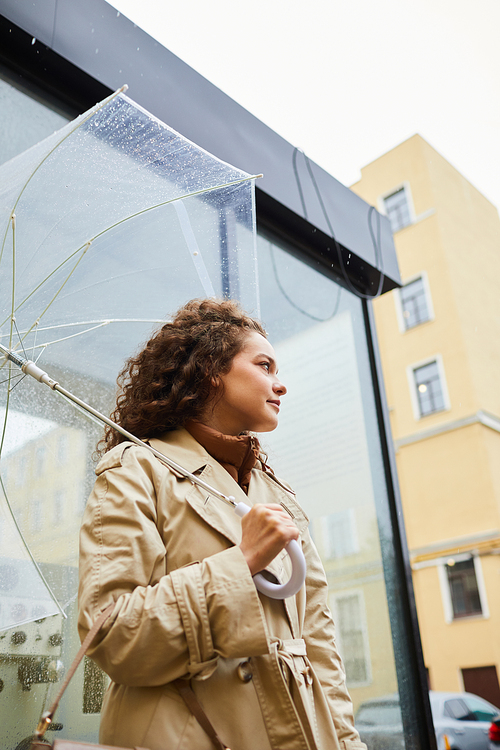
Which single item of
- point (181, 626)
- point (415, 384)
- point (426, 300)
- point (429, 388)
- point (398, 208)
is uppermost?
point (398, 208)

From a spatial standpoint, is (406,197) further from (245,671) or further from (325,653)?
(245,671)

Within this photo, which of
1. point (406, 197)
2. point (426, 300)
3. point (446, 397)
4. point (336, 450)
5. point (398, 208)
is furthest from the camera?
point (398, 208)

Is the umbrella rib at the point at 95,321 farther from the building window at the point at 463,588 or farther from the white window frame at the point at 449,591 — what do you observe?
the building window at the point at 463,588

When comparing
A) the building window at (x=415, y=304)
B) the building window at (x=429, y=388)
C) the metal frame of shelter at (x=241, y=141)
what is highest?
the building window at (x=415, y=304)

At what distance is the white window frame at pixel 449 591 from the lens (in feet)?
48.2

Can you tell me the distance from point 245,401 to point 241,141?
2552 millimetres

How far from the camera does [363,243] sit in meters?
5.05

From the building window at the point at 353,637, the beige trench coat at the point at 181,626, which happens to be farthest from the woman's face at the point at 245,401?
the building window at the point at 353,637

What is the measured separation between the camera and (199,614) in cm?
138

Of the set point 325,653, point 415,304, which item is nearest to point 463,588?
point 415,304

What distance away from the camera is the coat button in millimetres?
1488

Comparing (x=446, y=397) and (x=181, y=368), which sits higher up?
(x=446, y=397)

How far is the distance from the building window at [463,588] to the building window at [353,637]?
1212cm

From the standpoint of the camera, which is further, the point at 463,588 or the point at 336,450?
the point at 463,588
